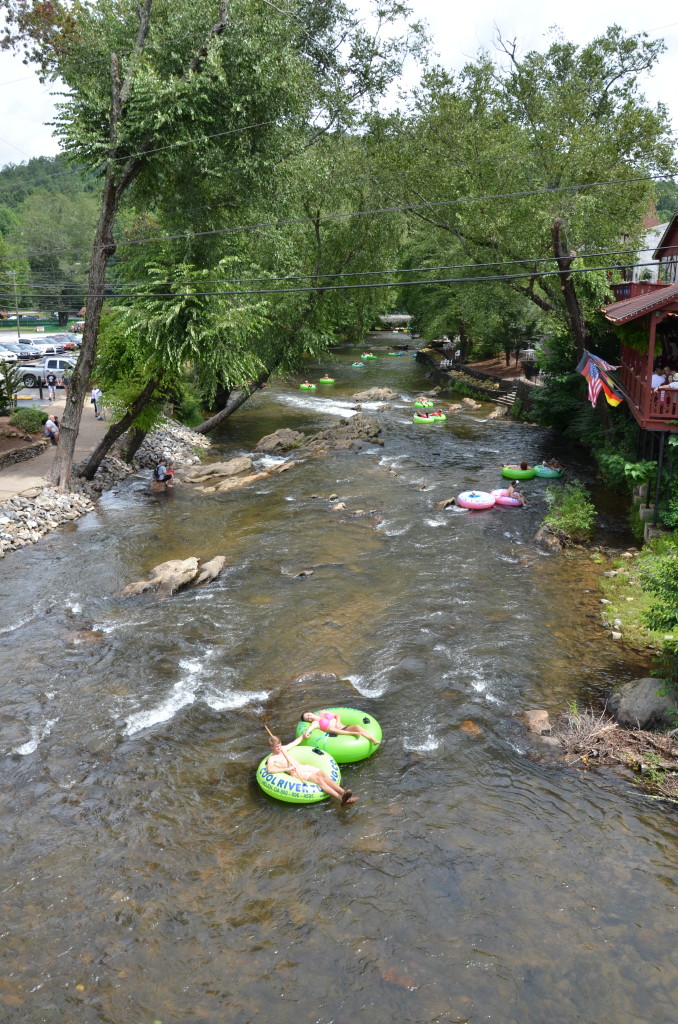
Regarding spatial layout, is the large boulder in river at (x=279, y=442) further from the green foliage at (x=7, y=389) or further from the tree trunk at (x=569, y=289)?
the tree trunk at (x=569, y=289)

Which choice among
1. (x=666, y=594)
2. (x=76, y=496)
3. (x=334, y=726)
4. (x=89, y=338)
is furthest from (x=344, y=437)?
(x=334, y=726)

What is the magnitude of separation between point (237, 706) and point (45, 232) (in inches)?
3412

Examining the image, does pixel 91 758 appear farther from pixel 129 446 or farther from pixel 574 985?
pixel 129 446

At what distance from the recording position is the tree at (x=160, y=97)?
72.4ft

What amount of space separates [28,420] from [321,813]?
23.8m

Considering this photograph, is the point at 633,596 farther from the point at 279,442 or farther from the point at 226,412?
the point at 226,412

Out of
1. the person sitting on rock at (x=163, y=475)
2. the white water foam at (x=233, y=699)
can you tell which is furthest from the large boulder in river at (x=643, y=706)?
the person sitting on rock at (x=163, y=475)

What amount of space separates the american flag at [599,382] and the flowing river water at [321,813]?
5034 mm

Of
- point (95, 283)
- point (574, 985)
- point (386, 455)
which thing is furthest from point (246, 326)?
point (574, 985)

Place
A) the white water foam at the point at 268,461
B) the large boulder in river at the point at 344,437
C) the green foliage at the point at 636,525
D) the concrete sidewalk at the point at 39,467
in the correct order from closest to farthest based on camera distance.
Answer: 1. the green foliage at the point at 636,525
2. the concrete sidewalk at the point at 39,467
3. the white water foam at the point at 268,461
4. the large boulder in river at the point at 344,437

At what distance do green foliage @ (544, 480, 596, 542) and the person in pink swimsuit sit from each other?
10.5m

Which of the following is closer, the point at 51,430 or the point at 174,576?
the point at 174,576

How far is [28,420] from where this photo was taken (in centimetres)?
2959

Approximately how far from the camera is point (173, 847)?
9750mm
